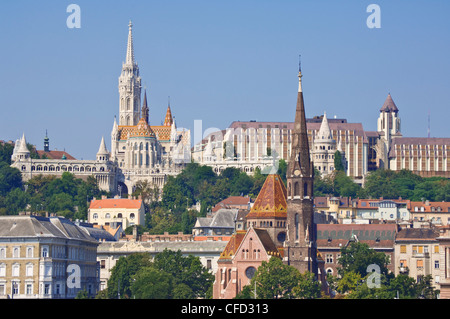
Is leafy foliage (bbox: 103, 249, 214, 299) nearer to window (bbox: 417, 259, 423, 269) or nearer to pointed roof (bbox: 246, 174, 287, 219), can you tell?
pointed roof (bbox: 246, 174, 287, 219)

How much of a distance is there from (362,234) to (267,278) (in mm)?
31583

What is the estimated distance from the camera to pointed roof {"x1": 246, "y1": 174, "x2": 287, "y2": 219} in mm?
136500

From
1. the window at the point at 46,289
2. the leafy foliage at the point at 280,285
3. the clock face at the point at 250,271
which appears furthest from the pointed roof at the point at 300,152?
the window at the point at 46,289

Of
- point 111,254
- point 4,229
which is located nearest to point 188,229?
point 111,254

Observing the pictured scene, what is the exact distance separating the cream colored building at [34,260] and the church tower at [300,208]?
60.3ft

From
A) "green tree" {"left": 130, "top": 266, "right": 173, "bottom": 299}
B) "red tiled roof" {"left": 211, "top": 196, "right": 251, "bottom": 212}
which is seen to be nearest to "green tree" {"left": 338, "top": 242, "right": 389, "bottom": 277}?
"green tree" {"left": 130, "top": 266, "right": 173, "bottom": 299}

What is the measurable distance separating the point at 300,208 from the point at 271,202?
22.2 ft

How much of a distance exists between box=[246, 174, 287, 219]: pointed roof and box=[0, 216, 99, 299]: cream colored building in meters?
17.5

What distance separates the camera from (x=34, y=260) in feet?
405

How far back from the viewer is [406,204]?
618 feet

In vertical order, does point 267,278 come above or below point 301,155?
below

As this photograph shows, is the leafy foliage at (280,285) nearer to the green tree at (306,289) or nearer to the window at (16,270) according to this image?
the green tree at (306,289)

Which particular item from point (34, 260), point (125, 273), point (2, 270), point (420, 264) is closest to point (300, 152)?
point (420, 264)
